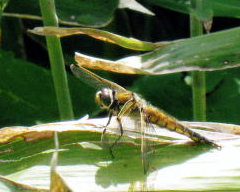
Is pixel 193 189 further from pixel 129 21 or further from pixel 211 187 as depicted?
pixel 129 21

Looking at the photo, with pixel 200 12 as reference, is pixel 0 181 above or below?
below

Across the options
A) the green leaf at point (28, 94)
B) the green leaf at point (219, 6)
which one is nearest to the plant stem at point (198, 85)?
the green leaf at point (219, 6)

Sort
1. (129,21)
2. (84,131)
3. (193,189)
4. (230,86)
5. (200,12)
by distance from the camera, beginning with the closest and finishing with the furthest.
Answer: (193,189), (84,131), (200,12), (230,86), (129,21)

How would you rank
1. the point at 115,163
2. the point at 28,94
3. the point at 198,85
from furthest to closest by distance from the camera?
1. the point at 28,94
2. the point at 198,85
3. the point at 115,163

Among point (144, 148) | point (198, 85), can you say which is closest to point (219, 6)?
point (198, 85)

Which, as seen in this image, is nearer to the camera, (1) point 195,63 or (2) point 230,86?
(1) point 195,63

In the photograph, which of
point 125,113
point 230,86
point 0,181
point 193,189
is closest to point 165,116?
point 125,113

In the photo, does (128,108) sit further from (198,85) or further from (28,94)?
(28,94)
